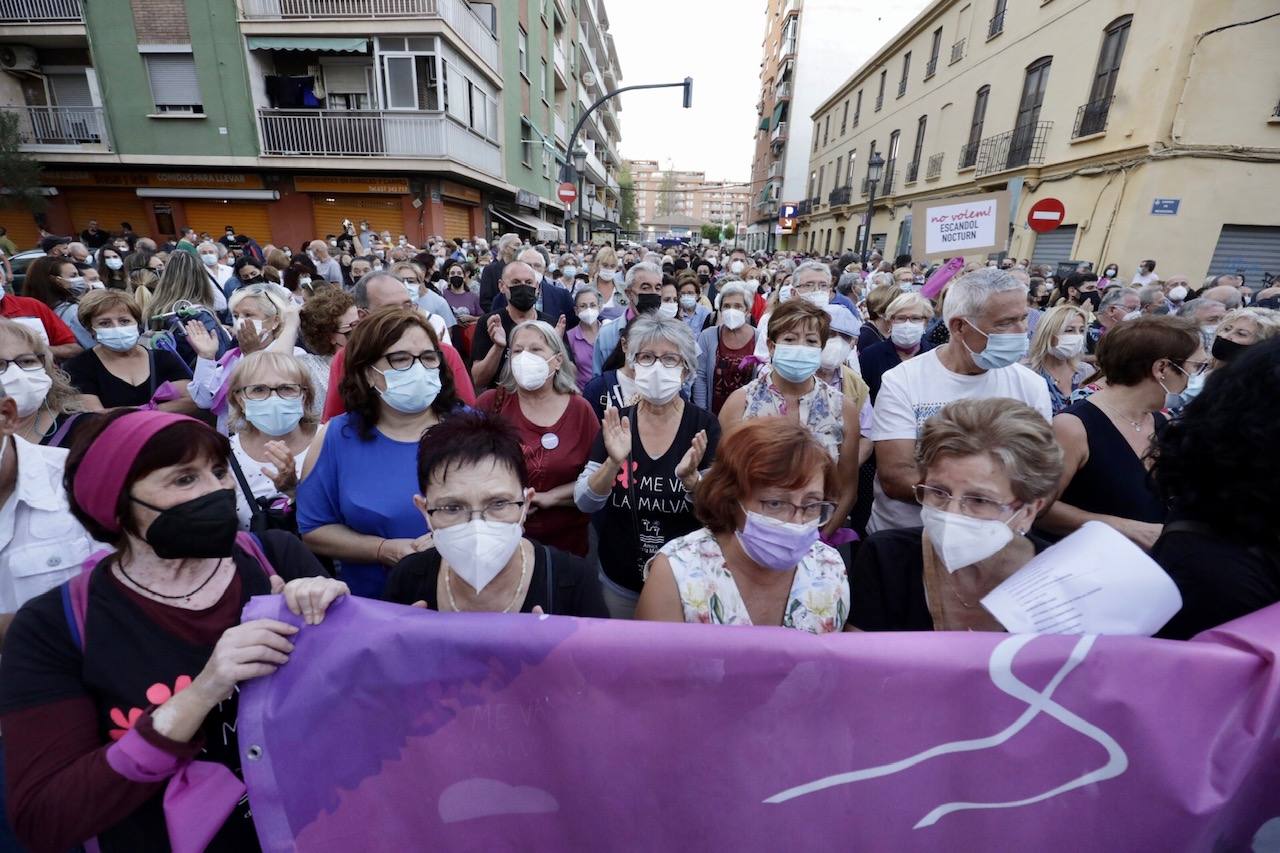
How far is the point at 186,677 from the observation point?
1.33 meters

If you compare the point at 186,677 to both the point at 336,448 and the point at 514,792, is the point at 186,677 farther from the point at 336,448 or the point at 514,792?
the point at 336,448

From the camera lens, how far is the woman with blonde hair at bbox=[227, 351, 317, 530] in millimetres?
2590

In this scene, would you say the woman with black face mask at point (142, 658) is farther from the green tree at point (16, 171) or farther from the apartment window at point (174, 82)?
the green tree at point (16, 171)

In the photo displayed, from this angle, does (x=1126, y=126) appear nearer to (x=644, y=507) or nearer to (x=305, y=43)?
(x=644, y=507)

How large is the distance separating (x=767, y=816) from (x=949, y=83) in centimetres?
2943

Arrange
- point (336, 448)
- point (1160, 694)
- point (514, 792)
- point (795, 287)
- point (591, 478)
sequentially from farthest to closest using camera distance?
point (795, 287) < point (591, 478) < point (336, 448) < point (514, 792) < point (1160, 694)

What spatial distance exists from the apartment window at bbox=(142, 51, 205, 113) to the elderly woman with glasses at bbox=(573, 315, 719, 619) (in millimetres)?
21693

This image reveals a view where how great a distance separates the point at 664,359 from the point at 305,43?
20.4m

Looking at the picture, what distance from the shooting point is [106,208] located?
1892 cm

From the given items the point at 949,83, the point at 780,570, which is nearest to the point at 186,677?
the point at 780,570

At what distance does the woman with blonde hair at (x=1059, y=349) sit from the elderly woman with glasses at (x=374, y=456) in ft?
14.5

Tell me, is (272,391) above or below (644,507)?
above

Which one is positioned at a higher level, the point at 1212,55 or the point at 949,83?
the point at 949,83

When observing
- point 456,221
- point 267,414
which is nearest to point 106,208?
point 456,221
